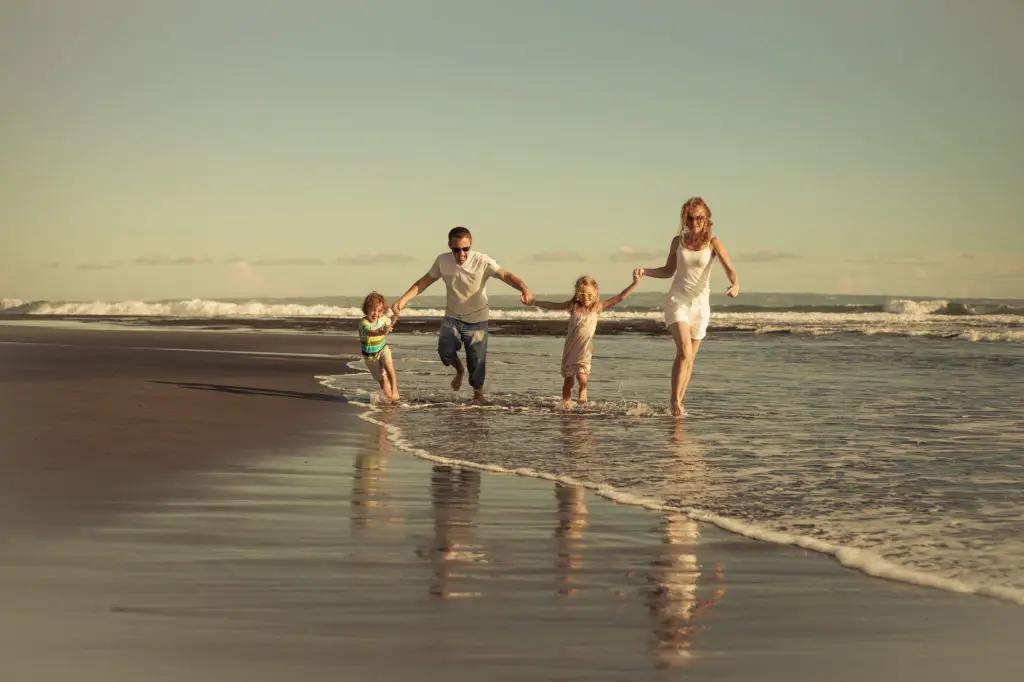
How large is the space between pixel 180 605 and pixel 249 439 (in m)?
4.89

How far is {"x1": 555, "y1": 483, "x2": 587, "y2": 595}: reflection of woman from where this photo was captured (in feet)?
13.5

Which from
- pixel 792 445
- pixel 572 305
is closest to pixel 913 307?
pixel 572 305

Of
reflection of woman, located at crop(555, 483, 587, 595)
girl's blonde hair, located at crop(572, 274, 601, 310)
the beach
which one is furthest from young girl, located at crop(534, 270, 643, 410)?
reflection of woman, located at crop(555, 483, 587, 595)

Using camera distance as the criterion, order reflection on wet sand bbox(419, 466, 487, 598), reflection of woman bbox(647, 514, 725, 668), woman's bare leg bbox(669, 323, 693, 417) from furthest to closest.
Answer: woman's bare leg bbox(669, 323, 693, 417)
reflection on wet sand bbox(419, 466, 487, 598)
reflection of woman bbox(647, 514, 725, 668)

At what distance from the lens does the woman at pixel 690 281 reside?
10.6m

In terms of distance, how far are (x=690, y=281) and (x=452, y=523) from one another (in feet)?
20.0

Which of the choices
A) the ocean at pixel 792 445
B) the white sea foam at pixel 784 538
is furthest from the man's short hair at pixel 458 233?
the white sea foam at pixel 784 538

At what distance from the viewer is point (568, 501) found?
19.3ft

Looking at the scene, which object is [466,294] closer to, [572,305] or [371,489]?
[572,305]

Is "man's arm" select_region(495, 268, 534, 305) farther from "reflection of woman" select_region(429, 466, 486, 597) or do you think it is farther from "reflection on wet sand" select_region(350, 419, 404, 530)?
"reflection of woman" select_region(429, 466, 486, 597)

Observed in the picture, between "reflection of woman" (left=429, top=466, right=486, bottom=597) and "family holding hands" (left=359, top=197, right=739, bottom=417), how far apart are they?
4231 mm

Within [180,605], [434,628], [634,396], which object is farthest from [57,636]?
[634,396]

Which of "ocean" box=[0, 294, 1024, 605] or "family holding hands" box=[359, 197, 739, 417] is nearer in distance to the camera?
"ocean" box=[0, 294, 1024, 605]

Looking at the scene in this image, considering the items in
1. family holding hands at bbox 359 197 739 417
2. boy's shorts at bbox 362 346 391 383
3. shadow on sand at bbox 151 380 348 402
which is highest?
family holding hands at bbox 359 197 739 417
